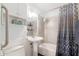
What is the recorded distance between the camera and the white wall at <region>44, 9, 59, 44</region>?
1054 mm

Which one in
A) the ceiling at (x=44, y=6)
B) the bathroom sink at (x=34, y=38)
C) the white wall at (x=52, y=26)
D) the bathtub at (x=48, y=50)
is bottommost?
the bathtub at (x=48, y=50)

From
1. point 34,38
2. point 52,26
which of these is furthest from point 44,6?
point 34,38

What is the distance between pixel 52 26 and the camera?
3.46 feet

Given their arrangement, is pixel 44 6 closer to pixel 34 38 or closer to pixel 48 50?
pixel 34 38

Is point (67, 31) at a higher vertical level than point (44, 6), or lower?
lower

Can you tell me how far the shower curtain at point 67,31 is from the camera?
104 centimetres

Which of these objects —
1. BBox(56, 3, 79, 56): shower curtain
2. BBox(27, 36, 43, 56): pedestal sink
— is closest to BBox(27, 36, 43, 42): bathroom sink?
BBox(27, 36, 43, 56): pedestal sink

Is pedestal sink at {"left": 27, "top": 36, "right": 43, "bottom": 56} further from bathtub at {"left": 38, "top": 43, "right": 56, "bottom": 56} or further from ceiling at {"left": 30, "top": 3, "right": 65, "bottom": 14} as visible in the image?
ceiling at {"left": 30, "top": 3, "right": 65, "bottom": 14}

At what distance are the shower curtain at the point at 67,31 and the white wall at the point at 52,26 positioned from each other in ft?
0.18

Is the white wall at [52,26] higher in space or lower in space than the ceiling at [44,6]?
lower

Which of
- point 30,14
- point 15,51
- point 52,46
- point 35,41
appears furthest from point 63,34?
point 15,51

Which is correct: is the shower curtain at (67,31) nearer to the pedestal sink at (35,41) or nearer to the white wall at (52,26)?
the white wall at (52,26)

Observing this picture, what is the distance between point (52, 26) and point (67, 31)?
209mm

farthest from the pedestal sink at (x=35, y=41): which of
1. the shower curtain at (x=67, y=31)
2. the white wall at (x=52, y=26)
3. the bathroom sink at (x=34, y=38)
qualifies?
the shower curtain at (x=67, y=31)
